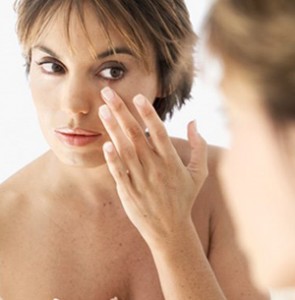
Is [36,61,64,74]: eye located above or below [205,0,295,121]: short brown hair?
above

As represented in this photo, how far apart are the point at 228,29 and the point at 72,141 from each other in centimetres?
61

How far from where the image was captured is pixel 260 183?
2.83 feet

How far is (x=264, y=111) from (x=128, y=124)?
51 centimetres

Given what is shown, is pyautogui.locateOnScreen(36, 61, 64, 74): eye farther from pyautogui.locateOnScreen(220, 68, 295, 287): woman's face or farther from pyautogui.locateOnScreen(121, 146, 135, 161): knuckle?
pyautogui.locateOnScreen(220, 68, 295, 287): woman's face

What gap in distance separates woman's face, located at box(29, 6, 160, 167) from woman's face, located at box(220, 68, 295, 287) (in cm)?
48

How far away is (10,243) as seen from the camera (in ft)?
5.05

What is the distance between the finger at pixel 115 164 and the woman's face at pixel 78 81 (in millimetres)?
101

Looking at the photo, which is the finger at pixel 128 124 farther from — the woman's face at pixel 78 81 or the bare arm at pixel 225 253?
the bare arm at pixel 225 253

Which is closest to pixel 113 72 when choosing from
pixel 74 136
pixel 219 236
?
pixel 74 136

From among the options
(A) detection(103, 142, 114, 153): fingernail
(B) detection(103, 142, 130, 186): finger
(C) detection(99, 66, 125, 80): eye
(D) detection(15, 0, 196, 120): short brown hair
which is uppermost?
(D) detection(15, 0, 196, 120): short brown hair

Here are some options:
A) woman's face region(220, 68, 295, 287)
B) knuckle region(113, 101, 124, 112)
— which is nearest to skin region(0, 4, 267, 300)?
knuckle region(113, 101, 124, 112)

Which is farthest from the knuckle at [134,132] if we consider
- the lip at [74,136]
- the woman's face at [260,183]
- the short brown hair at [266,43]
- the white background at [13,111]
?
the white background at [13,111]

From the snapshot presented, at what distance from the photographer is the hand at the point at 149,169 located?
1.28m

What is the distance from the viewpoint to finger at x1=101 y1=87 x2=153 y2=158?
1287mm
